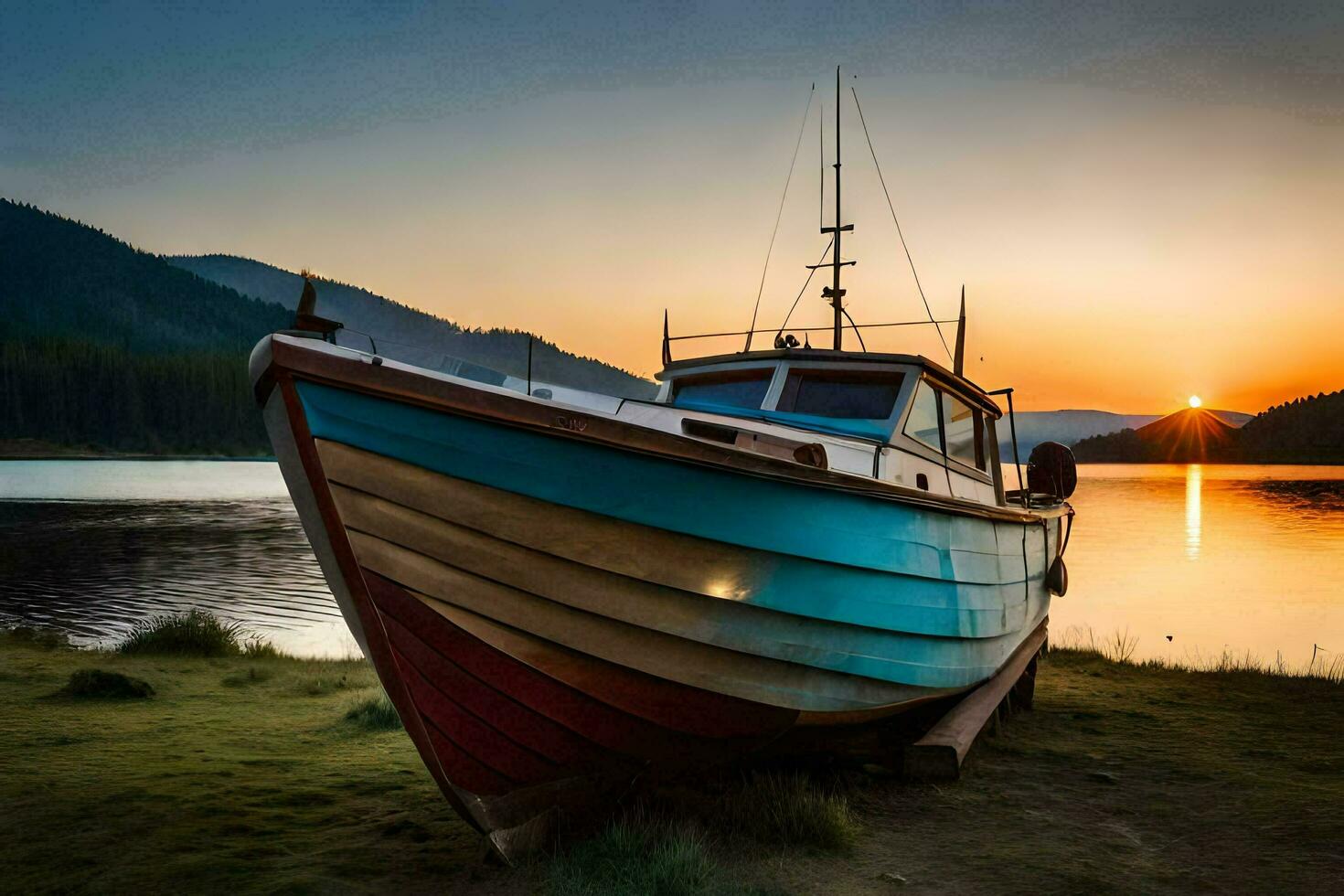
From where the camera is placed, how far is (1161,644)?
18.0 metres

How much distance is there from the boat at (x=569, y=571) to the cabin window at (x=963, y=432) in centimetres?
182

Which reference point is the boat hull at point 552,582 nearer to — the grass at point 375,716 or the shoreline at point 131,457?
the grass at point 375,716

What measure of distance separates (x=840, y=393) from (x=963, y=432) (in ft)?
5.19

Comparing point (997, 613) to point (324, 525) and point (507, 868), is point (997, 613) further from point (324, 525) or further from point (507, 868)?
point (324, 525)

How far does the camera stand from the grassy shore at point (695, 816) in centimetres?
418

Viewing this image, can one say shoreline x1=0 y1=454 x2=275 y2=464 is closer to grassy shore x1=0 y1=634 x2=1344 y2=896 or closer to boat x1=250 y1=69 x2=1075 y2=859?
grassy shore x1=0 y1=634 x2=1344 y2=896

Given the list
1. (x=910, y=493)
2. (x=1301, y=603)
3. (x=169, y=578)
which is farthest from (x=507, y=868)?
(x=1301, y=603)

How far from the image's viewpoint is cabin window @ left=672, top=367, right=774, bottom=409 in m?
6.26

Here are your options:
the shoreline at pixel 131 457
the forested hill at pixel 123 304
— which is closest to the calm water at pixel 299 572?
the shoreline at pixel 131 457

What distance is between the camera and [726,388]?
21.3 feet

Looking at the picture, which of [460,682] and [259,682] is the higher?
[460,682]

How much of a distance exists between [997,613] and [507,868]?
4.12 m

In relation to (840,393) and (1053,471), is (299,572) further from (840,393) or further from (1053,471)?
(840,393)

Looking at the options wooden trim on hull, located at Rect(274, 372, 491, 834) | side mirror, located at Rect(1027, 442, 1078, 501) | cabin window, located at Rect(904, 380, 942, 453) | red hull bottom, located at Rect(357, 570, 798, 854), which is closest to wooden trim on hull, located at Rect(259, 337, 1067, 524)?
wooden trim on hull, located at Rect(274, 372, 491, 834)
